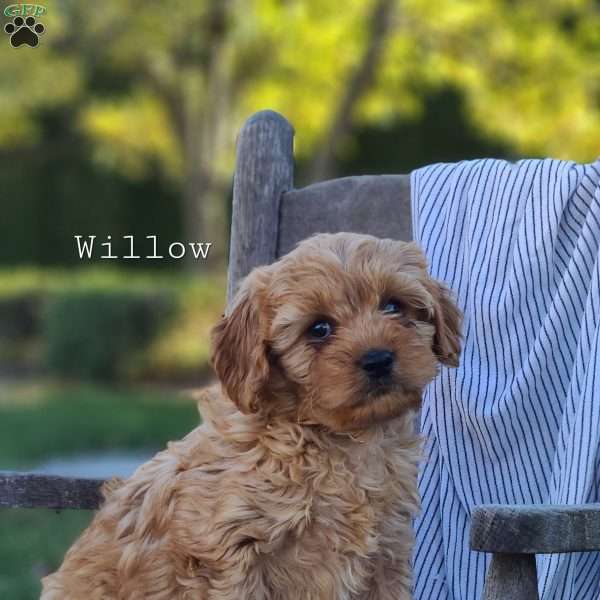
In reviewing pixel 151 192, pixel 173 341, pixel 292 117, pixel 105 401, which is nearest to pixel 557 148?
pixel 292 117

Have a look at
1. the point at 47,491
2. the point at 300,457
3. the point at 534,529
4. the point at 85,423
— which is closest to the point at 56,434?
the point at 85,423

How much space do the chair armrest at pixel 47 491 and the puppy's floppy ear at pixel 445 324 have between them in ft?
3.44

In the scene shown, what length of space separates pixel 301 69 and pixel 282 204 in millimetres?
10998

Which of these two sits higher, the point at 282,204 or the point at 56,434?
the point at 282,204

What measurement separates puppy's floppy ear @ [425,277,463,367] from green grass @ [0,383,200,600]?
124 inches

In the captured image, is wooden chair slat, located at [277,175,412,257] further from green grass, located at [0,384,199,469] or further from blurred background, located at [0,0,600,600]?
blurred background, located at [0,0,600,600]

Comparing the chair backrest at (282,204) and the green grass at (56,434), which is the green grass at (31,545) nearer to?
the green grass at (56,434)

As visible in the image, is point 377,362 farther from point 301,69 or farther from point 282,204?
point 301,69

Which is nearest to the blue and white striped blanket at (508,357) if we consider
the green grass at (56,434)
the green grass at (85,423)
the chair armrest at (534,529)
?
the chair armrest at (534,529)

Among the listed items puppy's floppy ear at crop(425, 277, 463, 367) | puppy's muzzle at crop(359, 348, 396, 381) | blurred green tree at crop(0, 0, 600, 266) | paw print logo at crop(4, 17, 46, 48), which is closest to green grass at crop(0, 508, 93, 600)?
puppy's floppy ear at crop(425, 277, 463, 367)

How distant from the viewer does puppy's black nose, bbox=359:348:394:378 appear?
2.80 metres

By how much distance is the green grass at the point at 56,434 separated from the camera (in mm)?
6434

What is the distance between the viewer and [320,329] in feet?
9.53

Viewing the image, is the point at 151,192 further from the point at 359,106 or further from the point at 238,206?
the point at 238,206
